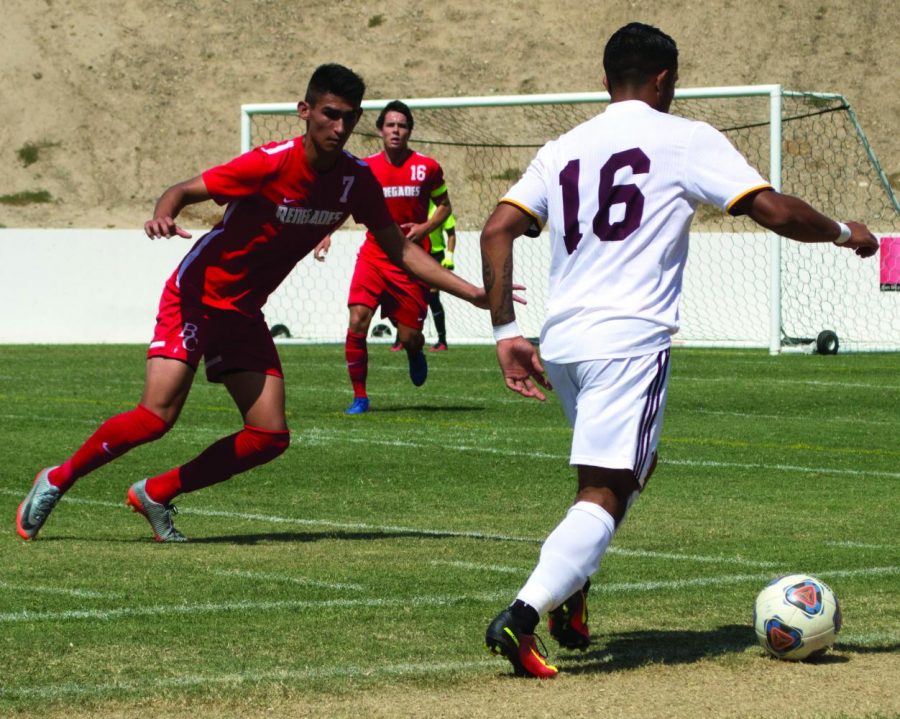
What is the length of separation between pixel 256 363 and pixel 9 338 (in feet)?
67.7

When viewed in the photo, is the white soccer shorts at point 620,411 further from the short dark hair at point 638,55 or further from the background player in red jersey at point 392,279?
the background player in red jersey at point 392,279

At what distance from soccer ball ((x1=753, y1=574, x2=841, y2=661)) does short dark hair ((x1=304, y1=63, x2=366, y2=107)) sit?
3136mm

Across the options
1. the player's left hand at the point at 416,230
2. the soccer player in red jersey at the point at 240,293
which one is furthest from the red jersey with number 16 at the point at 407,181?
the soccer player in red jersey at the point at 240,293

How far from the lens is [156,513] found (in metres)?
7.98

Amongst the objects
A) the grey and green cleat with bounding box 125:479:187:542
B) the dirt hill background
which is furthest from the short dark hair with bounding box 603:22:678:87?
the dirt hill background

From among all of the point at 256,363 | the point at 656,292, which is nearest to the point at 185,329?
the point at 256,363

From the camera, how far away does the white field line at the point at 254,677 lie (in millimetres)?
4828

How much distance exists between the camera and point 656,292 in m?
5.30

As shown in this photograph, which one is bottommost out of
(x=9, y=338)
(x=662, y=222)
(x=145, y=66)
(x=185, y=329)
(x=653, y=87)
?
(x=9, y=338)

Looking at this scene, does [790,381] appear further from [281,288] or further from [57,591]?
[57,591]

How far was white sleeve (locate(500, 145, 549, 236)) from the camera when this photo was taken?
5387 millimetres

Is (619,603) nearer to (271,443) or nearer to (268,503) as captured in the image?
(271,443)

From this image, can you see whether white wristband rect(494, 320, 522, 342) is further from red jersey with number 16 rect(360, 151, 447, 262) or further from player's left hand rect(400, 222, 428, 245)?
red jersey with number 16 rect(360, 151, 447, 262)

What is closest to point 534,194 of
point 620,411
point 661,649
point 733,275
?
point 620,411
